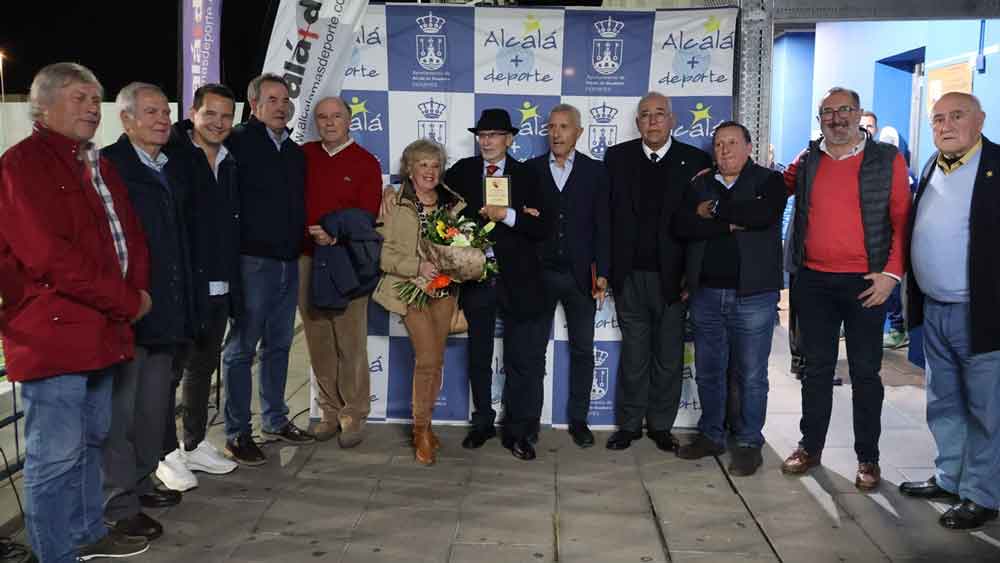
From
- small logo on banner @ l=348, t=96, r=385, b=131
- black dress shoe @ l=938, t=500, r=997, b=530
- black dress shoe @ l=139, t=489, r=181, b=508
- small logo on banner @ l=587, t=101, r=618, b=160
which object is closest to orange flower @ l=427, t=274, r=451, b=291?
small logo on banner @ l=348, t=96, r=385, b=131

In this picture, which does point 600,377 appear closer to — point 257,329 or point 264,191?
point 257,329

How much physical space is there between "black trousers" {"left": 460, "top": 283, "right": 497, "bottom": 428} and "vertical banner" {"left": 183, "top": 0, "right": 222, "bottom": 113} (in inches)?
79.9

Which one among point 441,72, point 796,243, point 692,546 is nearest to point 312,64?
point 441,72

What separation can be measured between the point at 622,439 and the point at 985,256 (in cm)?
192

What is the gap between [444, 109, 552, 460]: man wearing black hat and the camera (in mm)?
4188

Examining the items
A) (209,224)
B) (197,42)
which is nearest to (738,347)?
(209,224)

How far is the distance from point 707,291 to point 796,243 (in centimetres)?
47

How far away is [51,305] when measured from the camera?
105 inches

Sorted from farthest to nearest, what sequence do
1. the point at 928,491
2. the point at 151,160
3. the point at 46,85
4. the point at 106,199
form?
the point at 928,491 → the point at 151,160 → the point at 106,199 → the point at 46,85

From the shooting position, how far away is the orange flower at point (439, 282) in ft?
13.4

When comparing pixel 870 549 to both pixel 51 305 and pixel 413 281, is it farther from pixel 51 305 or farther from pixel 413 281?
pixel 51 305

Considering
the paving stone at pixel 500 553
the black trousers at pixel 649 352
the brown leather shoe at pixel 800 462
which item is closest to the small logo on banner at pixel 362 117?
the black trousers at pixel 649 352

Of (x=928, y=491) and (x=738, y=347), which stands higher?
(x=738, y=347)

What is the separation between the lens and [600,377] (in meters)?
4.86
